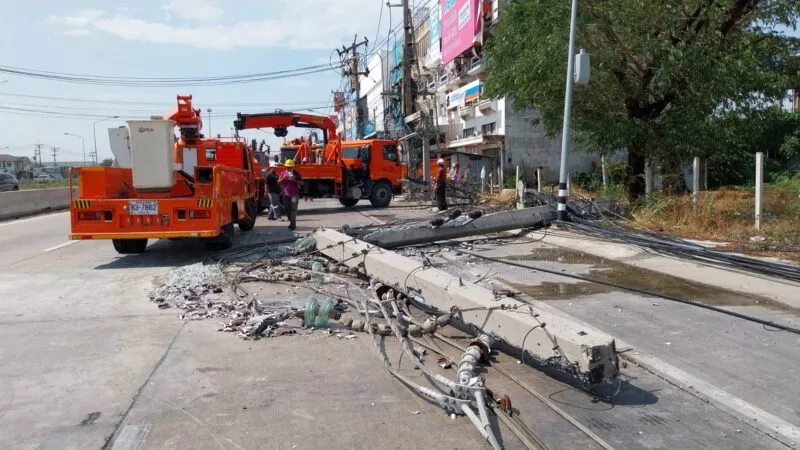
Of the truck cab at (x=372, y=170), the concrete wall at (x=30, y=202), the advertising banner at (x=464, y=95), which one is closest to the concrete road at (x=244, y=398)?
the truck cab at (x=372, y=170)

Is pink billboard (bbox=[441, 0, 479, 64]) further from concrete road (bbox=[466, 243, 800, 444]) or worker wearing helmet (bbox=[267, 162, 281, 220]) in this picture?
concrete road (bbox=[466, 243, 800, 444])

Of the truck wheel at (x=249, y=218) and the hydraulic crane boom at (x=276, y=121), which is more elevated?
the hydraulic crane boom at (x=276, y=121)

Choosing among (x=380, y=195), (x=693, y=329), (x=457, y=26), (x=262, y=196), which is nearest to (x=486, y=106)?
(x=457, y=26)

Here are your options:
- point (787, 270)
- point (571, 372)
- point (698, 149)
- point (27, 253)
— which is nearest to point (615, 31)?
point (698, 149)

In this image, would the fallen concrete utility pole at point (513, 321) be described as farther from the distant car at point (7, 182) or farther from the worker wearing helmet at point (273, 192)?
the distant car at point (7, 182)

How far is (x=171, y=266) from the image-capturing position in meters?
11.0

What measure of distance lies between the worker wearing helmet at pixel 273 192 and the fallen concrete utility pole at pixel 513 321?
10.9m

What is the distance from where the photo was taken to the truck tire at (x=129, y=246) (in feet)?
39.9

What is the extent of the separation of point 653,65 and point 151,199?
11.6 meters

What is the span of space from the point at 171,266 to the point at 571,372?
8.00 metres

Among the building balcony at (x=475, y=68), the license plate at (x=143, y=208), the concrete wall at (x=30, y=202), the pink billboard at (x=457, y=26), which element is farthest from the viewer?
the pink billboard at (x=457, y=26)

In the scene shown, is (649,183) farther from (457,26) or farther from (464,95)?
(457,26)

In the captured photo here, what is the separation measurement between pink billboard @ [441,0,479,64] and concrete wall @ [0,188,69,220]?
23330mm

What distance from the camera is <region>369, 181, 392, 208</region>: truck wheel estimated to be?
82.9ft
